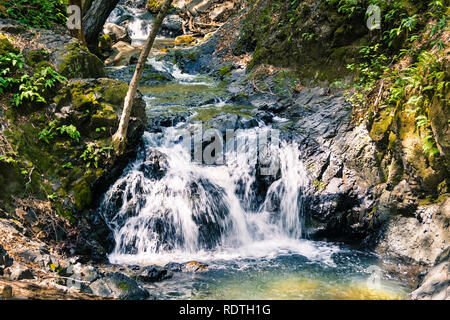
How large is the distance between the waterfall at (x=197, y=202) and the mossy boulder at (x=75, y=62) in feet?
7.43

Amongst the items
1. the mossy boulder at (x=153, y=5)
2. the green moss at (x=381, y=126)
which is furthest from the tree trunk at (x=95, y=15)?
the mossy boulder at (x=153, y=5)

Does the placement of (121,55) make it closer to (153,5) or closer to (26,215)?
(26,215)

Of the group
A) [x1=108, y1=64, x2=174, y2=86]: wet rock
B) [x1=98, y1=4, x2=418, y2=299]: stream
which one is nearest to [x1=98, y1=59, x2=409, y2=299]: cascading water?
[x1=98, y1=4, x2=418, y2=299]: stream

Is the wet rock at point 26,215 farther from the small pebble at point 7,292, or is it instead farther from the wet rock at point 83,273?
the small pebble at point 7,292

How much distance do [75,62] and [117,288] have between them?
580cm

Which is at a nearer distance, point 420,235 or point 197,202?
point 420,235

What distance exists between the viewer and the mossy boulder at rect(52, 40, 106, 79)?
24.4 ft

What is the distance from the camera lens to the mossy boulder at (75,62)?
7429 millimetres

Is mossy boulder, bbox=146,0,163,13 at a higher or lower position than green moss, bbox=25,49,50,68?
higher

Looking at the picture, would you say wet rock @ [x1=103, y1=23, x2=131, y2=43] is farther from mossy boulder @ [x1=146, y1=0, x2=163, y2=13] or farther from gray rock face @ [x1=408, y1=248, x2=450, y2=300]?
gray rock face @ [x1=408, y1=248, x2=450, y2=300]

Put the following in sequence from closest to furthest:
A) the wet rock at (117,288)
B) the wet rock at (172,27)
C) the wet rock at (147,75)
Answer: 1. the wet rock at (117,288)
2. the wet rock at (147,75)
3. the wet rock at (172,27)

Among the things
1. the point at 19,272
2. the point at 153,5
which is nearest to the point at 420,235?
the point at 19,272

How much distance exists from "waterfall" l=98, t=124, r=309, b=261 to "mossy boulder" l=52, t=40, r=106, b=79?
2.27 meters

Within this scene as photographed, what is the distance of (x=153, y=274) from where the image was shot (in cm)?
575
